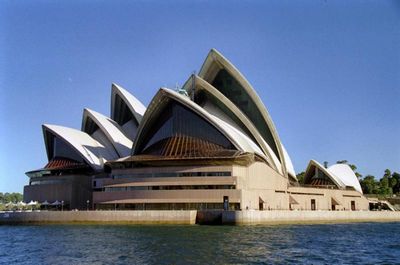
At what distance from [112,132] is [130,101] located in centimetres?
569

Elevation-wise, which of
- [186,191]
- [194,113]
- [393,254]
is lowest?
[393,254]

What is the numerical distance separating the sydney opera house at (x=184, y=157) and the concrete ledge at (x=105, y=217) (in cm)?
450

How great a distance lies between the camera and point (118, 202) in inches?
2518

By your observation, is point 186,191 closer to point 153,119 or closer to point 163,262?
point 153,119

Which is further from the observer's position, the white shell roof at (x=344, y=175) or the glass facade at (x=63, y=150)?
the white shell roof at (x=344, y=175)

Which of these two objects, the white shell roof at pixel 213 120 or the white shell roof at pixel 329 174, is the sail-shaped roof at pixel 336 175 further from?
the white shell roof at pixel 213 120

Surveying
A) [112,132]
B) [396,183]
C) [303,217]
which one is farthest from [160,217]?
[396,183]

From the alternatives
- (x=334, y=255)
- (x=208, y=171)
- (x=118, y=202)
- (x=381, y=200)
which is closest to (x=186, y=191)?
(x=208, y=171)

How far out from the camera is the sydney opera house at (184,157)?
204ft

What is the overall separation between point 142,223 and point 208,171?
10.7 m

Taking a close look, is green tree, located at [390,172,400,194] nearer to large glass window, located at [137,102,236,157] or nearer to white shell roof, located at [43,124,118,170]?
large glass window, located at [137,102,236,157]

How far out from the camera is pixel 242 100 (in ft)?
249

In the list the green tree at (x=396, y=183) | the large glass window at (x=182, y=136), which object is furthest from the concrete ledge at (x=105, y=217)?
the green tree at (x=396, y=183)

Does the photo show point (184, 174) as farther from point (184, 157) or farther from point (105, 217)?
point (105, 217)
